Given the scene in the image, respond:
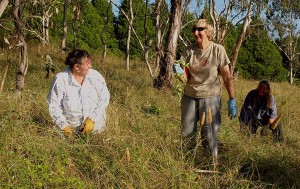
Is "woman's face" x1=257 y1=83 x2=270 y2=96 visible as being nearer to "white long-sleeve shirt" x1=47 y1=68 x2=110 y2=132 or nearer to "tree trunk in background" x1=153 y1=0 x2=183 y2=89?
"white long-sleeve shirt" x1=47 y1=68 x2=110 y2=132

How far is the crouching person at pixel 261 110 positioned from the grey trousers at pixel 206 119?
4.78 feet

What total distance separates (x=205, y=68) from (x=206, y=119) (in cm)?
44

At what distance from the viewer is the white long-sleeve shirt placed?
3.53 meters

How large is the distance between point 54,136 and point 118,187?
94 centimetres

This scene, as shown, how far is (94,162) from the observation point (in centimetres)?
283

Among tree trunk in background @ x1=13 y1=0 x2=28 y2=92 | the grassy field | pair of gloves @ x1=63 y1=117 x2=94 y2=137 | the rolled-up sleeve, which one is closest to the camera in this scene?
the grassy field

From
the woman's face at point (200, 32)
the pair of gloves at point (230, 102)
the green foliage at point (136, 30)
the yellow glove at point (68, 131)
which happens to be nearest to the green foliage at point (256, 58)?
the green foliage at point (136, 30)

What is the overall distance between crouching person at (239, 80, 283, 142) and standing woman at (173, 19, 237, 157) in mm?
1489

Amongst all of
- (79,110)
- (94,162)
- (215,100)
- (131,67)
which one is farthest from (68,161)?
(131,67)

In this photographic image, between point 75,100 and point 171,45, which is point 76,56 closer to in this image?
point 75,100

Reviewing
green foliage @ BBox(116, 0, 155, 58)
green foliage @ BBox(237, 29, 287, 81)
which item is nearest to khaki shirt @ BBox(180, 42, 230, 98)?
green foliage @ BBox(116, 0, 155, 58)

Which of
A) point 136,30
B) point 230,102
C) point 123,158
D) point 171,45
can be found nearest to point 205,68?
point 230,102

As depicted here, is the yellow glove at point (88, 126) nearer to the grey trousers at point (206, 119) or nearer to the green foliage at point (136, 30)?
the grey trousers at point (206, 119)

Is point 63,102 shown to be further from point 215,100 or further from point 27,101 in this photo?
point 215,100
